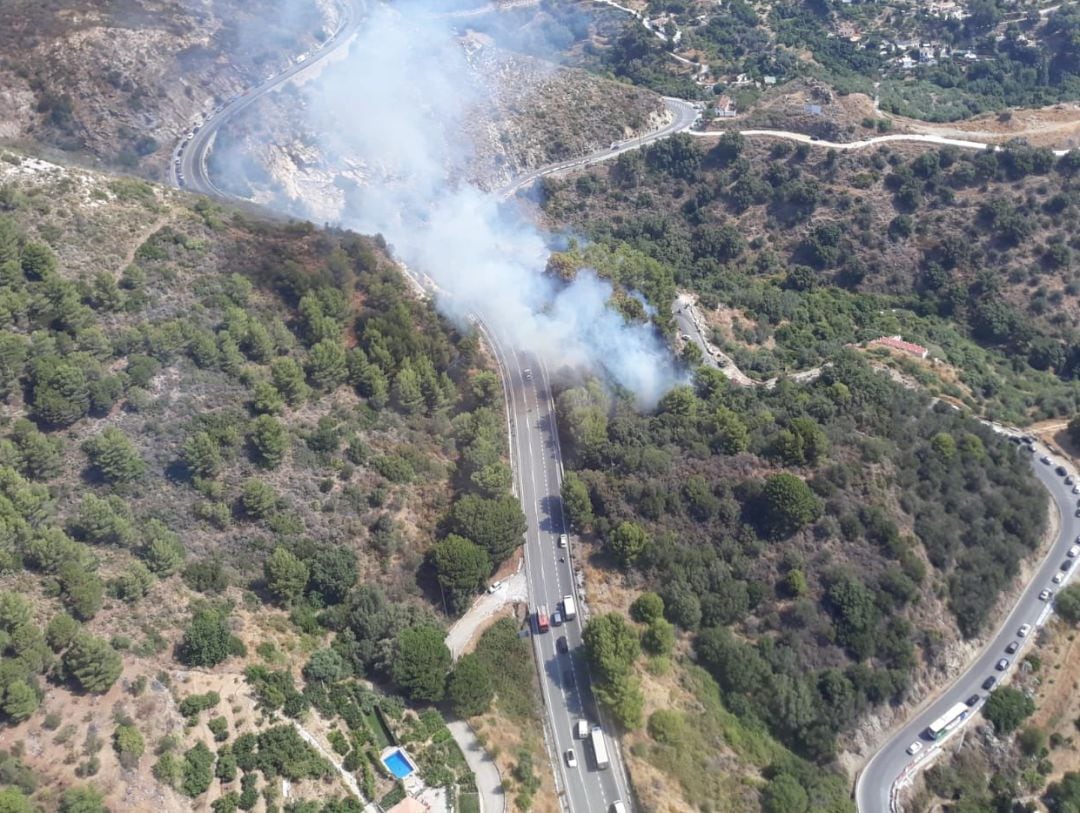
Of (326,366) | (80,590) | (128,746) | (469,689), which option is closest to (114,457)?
(80,590)

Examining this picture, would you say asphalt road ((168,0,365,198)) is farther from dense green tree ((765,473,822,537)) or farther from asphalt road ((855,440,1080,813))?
asphalt road ((855,440,1080,813))

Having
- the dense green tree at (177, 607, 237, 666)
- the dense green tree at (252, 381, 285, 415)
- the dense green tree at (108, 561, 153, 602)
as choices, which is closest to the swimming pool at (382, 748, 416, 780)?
the dense green tree at (177, 607, 237, 666)

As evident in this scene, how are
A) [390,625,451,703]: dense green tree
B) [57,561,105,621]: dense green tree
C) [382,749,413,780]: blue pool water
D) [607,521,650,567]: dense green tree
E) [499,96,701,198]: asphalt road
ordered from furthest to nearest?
[499,96,701,198]: asphalt road, [607,521,650,567]: dense green tree, [390,625,451,703]: dense green tree, [382,749,413,780]: blue pool water, [57,561,105,621]: dense green tree

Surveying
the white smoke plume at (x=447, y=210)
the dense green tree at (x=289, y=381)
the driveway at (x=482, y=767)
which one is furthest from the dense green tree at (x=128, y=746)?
the white smoke plume at (x=447, y=210)

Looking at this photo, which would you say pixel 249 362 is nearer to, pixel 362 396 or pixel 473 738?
pixel 362 396

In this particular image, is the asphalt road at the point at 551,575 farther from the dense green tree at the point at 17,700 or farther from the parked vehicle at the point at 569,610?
the dense green tree at the point at 17,700

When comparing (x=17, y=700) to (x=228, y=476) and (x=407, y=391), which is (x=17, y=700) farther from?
(x=407, y=391)

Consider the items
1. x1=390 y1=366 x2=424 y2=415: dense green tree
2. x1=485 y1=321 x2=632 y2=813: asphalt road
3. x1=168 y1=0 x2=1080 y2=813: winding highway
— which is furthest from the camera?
x1=390 y1=366 x2=424 y2=415: dense green tree
